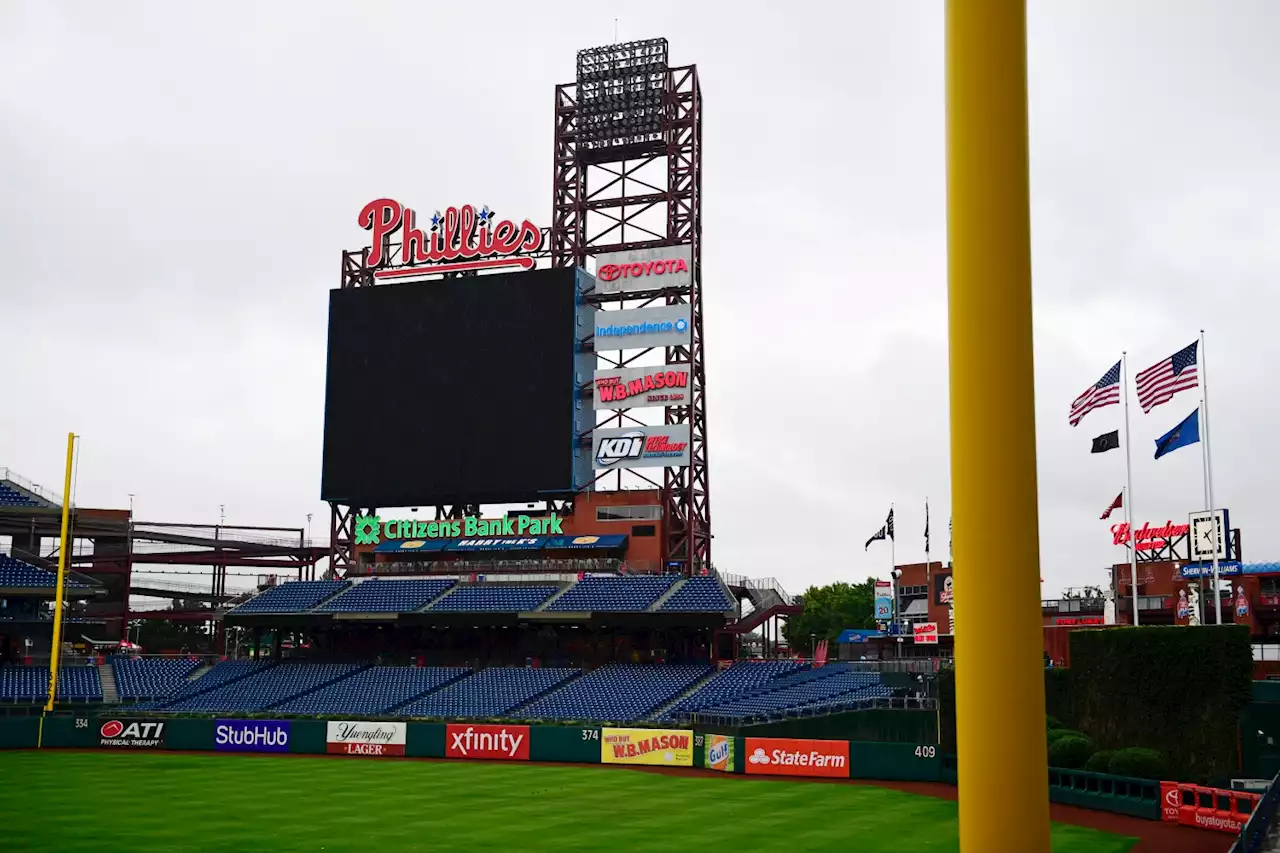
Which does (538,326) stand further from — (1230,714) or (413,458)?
(1230,714)

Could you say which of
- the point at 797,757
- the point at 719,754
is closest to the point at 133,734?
the point at 719,754

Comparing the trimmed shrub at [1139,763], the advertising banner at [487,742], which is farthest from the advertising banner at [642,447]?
the trimmed shrub at [1139,763]

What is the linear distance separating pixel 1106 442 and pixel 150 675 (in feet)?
161

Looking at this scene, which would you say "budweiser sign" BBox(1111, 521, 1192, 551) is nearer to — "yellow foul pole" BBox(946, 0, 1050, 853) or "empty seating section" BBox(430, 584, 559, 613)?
"empty seating section" BBox(430, 584, 559, 613)

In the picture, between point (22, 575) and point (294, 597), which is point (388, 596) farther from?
point (22, 575)

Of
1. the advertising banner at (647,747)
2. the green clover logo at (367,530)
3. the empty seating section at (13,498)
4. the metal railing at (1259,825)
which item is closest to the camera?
the metal railing at (1259,825)

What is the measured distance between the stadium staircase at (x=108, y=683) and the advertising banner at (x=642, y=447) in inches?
1050

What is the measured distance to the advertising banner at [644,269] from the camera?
57.7m

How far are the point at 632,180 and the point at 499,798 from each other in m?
36.5

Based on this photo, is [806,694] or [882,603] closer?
[806,694]

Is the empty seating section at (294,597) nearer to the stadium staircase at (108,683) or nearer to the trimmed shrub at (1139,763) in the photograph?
the stadium staircase at (108,683)

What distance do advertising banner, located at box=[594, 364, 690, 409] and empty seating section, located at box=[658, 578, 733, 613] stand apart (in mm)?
8653

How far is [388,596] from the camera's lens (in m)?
60.5

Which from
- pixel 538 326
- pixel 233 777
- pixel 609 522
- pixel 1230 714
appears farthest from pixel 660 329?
pixel 1230 714
